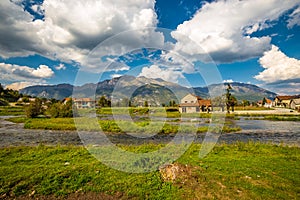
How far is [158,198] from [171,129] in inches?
935

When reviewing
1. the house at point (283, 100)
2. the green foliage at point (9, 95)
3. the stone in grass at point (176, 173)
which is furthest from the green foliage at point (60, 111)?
the house at point (283, 100)

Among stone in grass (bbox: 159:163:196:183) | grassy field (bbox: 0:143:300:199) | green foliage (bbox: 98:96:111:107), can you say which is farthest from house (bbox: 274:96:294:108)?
stone in grass (bbox: 159:163:196:183)

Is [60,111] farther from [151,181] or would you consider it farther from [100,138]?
[151,181]

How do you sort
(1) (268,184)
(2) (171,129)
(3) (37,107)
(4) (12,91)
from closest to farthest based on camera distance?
(1) (268,184) < (2) (171,129) < (3) (37,107) < (4) (12,91)

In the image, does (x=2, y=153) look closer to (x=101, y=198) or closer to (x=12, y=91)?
(x=101, y=198)

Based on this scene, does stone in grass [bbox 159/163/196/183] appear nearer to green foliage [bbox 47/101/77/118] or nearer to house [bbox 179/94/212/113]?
green foliage [bbox 47/101/77/118]

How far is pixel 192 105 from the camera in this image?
75.1m

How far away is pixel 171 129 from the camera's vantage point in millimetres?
30531

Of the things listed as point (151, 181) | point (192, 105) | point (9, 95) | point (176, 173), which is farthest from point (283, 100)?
point (9, 95)

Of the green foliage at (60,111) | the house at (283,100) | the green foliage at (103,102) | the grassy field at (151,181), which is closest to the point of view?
Result: the grassy field at (151,181)

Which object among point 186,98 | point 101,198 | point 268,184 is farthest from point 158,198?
point 186,98

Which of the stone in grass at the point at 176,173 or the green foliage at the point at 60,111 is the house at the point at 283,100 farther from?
the stone in grass at the point at 176,173

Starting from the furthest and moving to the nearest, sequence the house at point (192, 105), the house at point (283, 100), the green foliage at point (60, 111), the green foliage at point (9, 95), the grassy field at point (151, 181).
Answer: the green foliage at point (9, 95)
the house at point (283, 100)
the house at point (192, 105)
the green foliage at point (60, 111)
the grassy field at point (151, 181)

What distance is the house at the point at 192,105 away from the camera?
75.7 meters
